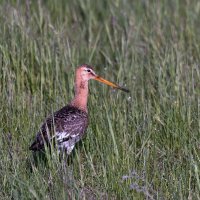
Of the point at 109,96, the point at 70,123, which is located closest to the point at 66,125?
the point at 70,123

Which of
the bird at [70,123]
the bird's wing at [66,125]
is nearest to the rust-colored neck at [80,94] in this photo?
the bird at [70,123]

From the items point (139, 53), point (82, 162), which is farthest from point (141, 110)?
point (139, 53)

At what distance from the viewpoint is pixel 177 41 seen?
939 cm

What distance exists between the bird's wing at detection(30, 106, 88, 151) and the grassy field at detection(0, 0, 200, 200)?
0.43ft

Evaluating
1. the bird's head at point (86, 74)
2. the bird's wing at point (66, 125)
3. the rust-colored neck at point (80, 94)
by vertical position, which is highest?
the bird's head at point (86, 74)

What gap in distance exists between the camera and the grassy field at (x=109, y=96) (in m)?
6.04

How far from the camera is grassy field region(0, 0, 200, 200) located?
238 inches

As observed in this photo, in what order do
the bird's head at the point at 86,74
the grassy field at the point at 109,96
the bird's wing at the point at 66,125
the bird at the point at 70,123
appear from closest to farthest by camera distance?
the grassy field at the point at 109,96 → the bird at the point at 70,123 → the bird's wing at the point at 66,125 → the bird's head at the point at 86,74

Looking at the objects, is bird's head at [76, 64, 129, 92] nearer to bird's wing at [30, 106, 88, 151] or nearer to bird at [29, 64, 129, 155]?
bird at [29, 64, 129, 155]

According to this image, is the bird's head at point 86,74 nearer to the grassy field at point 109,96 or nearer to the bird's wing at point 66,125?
the grassy field at point 109,96

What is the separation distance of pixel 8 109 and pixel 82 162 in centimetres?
104

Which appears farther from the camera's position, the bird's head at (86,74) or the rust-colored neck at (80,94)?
Result: the bird's head at (86,74)

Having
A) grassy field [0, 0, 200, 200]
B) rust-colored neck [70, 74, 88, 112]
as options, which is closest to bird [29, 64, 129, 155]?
rust-colored neck [70, 74, 88, 112]

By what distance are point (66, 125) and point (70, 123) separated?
6 cm
